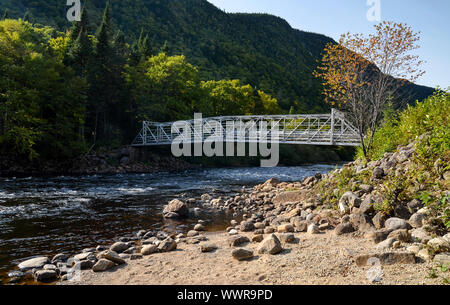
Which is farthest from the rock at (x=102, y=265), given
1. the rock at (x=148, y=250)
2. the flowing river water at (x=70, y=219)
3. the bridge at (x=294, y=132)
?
the bridge at (x=294, y=132)

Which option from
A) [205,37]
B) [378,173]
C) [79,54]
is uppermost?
[205,37]

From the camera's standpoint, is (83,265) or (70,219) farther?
(70,219)

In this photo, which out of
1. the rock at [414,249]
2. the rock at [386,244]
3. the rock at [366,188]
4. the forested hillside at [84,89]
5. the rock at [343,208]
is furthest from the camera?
the forested hillside at [84,89]

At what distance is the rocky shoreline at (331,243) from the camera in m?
4.13

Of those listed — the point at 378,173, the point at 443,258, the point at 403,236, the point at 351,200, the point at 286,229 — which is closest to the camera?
the point at 443,258

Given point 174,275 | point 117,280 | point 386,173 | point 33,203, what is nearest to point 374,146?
point 386,173

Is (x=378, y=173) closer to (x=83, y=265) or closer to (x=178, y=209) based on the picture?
(x=178, y=209)

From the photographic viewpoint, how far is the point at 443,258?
383 cm

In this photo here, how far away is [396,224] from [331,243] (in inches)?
51.0

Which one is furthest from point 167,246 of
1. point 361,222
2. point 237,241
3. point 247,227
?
point 361,222

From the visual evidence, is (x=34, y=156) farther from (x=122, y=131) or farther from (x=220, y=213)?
(x=220, y=213)

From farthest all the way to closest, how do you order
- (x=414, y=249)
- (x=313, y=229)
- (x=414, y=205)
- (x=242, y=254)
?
(x=313, y=229) → (x=414, y=205) → (x=242, y=254) → (x=414, y=249)

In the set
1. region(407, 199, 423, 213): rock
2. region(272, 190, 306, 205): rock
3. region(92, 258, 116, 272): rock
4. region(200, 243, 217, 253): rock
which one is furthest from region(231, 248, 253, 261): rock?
region(272, 190, 306, 205): rock

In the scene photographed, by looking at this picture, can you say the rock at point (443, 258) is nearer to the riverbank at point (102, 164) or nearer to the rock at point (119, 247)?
the rock at point (119, 247)
